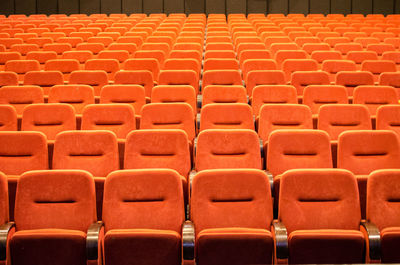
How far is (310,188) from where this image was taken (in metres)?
1.08

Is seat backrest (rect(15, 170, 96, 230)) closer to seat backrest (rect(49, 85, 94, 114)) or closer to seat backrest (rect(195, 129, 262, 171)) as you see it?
seat backrest (rect(195, 129, 262, 171))

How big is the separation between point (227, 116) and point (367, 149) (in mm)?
511

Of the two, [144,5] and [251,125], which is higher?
[144,5]

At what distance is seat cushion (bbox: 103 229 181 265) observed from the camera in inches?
38.3

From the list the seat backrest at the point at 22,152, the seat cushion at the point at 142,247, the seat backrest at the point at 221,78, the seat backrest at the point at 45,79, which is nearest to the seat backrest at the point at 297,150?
the seat cushion at the point at 142,247

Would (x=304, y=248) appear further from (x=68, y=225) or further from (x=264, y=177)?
(x=68, y=225)

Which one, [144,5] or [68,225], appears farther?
[144,5]

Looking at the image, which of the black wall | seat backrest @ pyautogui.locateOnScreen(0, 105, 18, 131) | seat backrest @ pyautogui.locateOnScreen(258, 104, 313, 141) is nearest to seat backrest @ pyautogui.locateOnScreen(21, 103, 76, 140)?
seat backrest @ pyautogui.locateOnScreen(0, 105, 18, 131)

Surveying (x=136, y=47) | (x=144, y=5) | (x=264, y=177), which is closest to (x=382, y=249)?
(x=264, y=177)

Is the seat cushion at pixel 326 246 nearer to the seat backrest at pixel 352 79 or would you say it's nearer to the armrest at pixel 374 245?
the armrest at pixel 374 245

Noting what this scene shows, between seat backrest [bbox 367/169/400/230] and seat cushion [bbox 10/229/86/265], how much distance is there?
697 millimetres

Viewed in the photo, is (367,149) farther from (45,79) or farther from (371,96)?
(45,79)

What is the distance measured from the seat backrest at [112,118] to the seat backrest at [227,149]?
365mm

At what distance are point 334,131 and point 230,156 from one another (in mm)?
481
